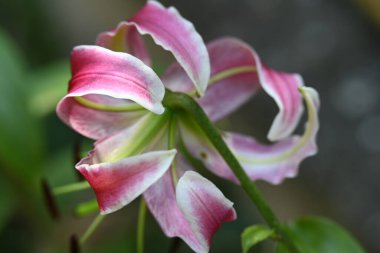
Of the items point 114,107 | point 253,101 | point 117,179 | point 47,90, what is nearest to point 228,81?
point 114,107

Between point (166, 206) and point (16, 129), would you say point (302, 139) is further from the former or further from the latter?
point (16, 129)

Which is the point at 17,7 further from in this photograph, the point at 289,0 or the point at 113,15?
the point at 289,0

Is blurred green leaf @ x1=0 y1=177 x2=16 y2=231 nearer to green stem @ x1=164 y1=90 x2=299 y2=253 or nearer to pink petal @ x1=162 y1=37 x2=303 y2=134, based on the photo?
pink petal @ x1=162 y1=37 x2=303 y2=134

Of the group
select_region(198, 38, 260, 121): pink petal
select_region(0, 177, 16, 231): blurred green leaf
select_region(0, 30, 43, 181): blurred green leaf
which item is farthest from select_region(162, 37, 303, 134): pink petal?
select_region(0, 177, 16, 231): blurred green leaf

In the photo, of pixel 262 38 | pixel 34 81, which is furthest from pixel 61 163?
pixel 262 38

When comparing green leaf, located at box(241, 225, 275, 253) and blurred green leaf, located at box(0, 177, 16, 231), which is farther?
blurred green leaf, located at box(0, 177, 16, 231)

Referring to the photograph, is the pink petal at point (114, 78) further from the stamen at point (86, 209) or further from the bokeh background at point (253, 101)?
the bokeh background at point (253, 101)

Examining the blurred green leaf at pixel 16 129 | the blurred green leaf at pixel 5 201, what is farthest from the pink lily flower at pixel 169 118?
the blurred green leaf at pixel 5 201
